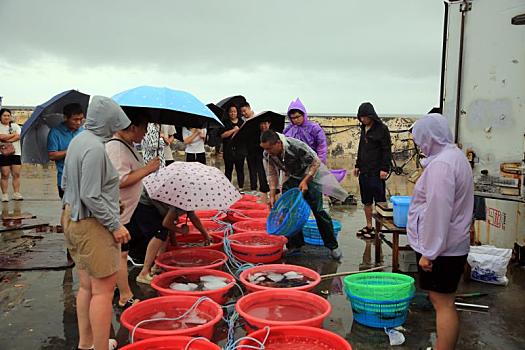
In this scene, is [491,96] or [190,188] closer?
[190,188]

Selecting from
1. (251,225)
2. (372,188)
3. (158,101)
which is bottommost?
(251,225)

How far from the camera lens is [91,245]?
2.68 m

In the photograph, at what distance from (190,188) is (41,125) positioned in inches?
68.5

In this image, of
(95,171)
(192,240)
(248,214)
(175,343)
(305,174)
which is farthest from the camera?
(248,214)

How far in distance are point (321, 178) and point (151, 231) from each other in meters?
2.05

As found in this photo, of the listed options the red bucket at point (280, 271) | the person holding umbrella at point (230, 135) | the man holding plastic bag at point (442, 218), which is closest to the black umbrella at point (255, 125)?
the person holding umbrella at point (230, 135)

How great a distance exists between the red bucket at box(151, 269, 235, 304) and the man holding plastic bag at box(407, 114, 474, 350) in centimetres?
163

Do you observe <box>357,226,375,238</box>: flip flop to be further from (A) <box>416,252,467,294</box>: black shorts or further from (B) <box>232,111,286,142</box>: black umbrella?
(A) <box>416,252,467,294</box>: black shorts

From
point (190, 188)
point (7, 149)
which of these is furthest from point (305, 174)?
point (7, 149)

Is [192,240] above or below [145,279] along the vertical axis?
above

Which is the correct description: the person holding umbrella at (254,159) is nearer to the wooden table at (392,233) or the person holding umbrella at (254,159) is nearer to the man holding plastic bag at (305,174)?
the man holding plastic bag at (305,174)

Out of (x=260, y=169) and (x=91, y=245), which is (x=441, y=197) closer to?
(x=91, y=245)

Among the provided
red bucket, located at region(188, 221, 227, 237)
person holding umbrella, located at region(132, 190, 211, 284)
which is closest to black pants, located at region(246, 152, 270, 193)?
red bucket, located at region(188, 221, 227, 237)

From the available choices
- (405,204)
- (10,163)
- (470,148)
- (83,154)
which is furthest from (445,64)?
(10,163)
